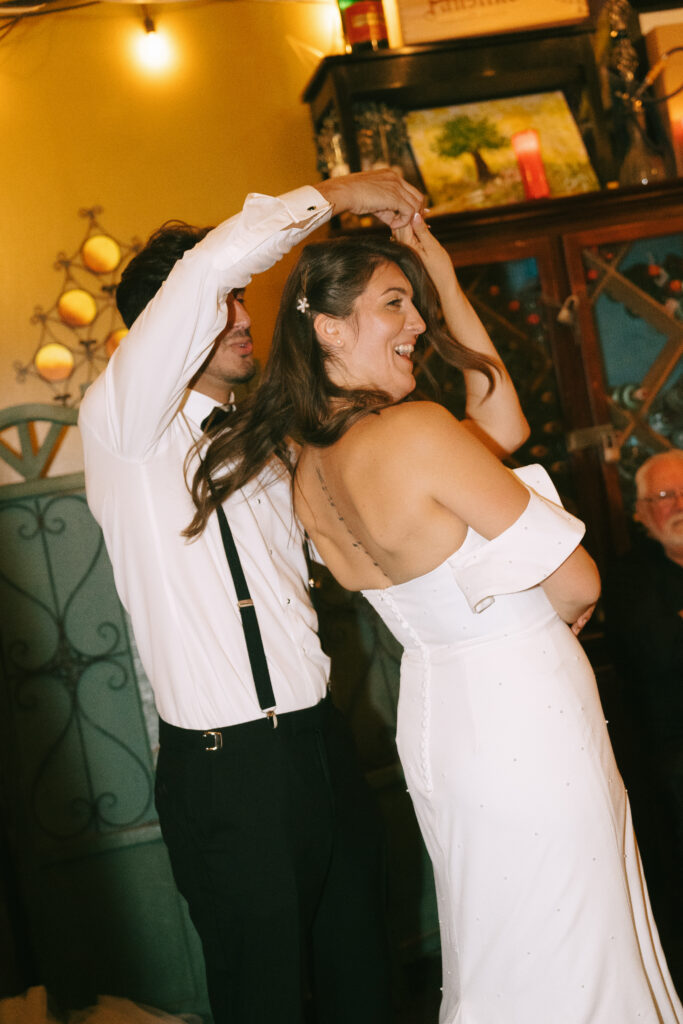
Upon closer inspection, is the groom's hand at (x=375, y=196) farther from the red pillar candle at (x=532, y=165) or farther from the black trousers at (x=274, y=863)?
the red pillar candle at (x=532, y=165)

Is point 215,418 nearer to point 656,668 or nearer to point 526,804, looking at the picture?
point 526,804

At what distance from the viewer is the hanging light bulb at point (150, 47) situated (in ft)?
10.2

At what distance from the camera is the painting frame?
Answer: 2.85 m

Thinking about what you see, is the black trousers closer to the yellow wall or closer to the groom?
the groom

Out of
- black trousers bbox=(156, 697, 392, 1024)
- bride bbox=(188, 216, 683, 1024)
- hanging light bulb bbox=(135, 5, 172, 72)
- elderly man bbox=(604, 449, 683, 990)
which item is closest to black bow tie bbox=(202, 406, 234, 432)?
bride bbox=(188, 216, 683, 1024)

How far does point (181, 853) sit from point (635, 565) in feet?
5.14

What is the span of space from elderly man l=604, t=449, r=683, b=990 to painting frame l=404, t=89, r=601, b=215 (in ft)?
2.98

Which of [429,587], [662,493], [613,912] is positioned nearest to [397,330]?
[429,587]

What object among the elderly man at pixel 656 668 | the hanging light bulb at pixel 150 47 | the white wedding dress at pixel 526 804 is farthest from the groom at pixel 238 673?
the hanging light bulb at pixel 150 47

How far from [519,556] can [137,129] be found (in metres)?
2.30

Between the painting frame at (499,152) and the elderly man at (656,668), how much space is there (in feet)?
2.98

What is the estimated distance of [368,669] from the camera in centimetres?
283

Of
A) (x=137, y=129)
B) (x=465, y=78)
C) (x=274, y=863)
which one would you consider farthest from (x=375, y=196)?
(x=137, y=129)

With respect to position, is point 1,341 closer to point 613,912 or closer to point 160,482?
point 160,482
